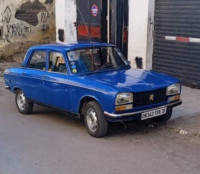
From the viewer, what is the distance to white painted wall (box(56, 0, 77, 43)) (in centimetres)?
1434

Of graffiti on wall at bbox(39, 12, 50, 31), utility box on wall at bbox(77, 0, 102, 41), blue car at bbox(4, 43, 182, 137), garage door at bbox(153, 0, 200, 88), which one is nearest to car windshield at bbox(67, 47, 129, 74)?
blue car at bbox(4, 43, 182, 137)

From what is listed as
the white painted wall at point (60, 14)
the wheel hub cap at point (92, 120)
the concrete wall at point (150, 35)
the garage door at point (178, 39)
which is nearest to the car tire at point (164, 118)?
the wheel hub cap at point (92, 120)

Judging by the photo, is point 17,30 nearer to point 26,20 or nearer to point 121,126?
point 26,20

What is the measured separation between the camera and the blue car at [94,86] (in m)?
5.96

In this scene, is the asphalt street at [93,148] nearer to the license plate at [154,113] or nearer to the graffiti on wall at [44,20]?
the license plate at [154,113]

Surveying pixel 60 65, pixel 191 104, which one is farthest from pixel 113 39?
pixel 60 65

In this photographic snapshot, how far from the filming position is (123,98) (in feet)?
19.3

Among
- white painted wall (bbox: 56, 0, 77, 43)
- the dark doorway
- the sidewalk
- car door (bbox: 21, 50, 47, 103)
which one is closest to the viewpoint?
car door (bbox: 21, 50, 47, 103)

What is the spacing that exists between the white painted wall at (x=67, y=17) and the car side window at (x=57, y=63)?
7067 millimetres

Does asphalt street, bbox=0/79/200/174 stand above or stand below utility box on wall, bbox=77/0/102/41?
below

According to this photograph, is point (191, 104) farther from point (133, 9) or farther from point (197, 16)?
point (133, 9)

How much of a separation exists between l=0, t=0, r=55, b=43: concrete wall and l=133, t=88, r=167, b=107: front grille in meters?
10.6

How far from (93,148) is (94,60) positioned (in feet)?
5.95

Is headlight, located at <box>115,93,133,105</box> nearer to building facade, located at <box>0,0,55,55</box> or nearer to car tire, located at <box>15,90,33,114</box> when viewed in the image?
car tire, located at <box>15,90,33,114</box>
